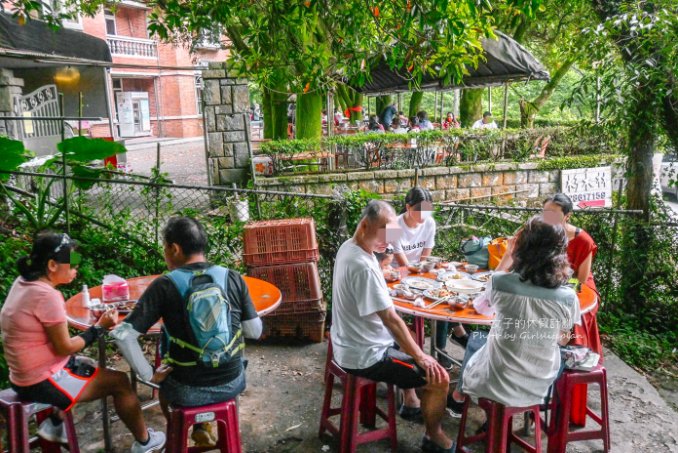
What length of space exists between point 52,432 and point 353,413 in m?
1.69

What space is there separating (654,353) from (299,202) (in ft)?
12.1

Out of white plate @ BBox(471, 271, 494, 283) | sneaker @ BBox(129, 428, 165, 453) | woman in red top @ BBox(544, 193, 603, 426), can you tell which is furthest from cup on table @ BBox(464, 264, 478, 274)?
sneaker @ BBox(129, 428, 165, 453)

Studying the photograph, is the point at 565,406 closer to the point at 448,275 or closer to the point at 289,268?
the point at 448,275

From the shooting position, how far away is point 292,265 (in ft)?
16.8

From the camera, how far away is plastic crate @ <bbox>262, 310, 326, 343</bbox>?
5.22m

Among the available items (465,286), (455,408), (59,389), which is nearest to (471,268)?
(465,286)

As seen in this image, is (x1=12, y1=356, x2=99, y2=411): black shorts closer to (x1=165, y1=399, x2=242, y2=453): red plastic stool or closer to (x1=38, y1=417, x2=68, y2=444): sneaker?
(x1=38, y1=417, x2=68, y2=444): sneaker

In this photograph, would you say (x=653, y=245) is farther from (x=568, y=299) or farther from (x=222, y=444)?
(x=222, y=444)

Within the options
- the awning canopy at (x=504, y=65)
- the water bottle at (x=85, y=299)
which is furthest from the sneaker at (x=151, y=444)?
the awning canopy at (x=504, y=65)

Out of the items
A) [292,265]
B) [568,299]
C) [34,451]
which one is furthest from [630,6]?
[34,451]

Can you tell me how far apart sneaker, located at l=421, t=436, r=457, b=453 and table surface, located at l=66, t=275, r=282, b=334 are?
1269 mm

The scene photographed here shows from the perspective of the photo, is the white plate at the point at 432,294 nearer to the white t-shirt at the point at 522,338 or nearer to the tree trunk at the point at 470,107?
the white t-shirt at the point at 522,338

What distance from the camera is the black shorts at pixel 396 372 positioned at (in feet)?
10.8

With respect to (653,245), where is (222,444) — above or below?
below
